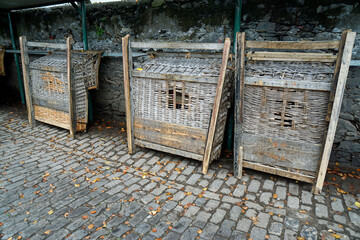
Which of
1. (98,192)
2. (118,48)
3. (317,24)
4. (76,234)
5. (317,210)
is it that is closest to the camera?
(76,234)

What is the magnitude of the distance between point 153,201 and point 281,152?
6.67 feet

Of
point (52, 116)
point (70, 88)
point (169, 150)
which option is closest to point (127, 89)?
point (169, 150)

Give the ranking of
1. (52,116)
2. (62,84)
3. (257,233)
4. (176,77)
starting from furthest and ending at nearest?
(52,116)
(62,84)
(176,77)
(257,233)

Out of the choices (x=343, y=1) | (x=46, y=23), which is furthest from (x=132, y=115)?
(x=46, y=23)

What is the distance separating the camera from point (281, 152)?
3840mm

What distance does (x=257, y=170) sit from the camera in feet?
14.5

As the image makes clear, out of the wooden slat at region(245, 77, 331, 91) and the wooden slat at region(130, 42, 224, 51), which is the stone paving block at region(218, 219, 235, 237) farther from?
the wooden slat at region(130, 42, 224, 51)

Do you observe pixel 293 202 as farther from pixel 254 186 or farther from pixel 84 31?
pixel 84 31

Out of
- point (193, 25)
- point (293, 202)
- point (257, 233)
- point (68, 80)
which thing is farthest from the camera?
point (68, 80)

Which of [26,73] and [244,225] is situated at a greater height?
[26,73]

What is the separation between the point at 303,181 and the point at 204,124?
1825mm

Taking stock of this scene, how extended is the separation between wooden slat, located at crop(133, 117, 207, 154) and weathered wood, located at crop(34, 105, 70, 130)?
6.47 ft

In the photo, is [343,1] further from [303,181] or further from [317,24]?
[303,181]

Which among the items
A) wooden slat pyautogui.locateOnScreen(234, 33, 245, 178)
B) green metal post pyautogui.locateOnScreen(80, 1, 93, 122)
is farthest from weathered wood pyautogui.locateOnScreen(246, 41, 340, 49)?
green metal post pyautogui.locateOnScreen(80, 1, 93, 122)
